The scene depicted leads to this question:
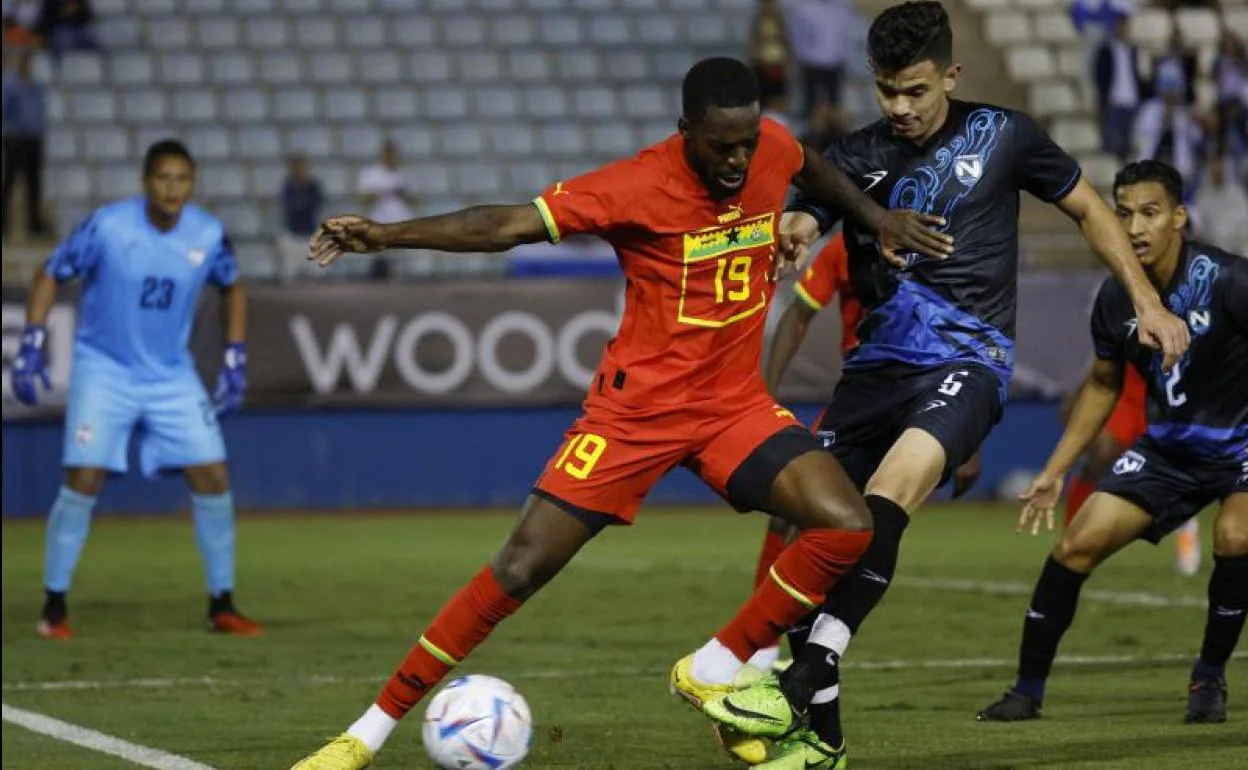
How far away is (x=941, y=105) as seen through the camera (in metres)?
7.88

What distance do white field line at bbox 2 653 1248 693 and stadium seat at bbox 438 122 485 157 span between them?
590 inches

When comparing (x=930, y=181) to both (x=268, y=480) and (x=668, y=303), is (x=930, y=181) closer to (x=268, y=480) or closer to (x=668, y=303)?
(x=668, y=303)

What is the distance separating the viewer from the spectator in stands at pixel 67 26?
24594 millimetres

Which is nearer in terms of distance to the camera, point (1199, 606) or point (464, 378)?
point (1199, 606)

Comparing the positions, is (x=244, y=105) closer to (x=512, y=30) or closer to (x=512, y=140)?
(x=512, y=140)

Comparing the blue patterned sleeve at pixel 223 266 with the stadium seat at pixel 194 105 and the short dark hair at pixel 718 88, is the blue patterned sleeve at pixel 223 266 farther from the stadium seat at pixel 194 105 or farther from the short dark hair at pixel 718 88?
the stadium seat at pixel 194 105

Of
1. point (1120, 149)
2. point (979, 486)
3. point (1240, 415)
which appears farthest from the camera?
point (1120, 149)

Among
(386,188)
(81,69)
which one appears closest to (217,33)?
(81,69)

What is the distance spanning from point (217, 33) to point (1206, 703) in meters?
19.0

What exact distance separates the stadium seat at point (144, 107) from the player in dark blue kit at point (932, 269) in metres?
17.5

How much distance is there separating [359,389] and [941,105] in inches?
472

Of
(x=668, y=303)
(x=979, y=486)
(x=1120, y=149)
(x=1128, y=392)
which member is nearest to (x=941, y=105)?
(x=668, y=303)

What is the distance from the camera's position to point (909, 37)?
302 inches

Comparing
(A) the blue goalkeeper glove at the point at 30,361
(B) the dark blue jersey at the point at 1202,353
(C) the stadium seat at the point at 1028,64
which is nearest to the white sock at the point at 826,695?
A: (B) the dark blue jersey at the point at 1202,353
